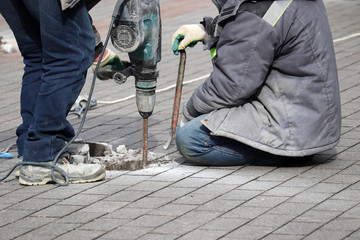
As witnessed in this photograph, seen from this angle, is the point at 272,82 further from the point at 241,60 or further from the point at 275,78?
the point at 241,60

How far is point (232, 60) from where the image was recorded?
4.38 meters

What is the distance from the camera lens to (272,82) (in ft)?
14.6

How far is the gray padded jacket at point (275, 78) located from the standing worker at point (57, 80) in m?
0.75

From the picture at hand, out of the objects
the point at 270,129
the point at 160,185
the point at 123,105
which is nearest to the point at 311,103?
the point at 270,129

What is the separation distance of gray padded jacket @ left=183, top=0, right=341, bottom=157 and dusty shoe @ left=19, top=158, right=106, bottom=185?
0.70 metres

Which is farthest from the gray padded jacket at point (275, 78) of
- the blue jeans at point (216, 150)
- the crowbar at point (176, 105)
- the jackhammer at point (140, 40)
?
the crowbar at point (176, 105)

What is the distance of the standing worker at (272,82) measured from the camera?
170 inches

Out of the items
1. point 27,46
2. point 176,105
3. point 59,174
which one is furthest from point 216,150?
point 27,46

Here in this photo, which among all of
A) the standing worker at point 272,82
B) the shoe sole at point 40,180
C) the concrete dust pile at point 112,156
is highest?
the standing worker at point 272,82

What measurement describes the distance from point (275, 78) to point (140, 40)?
2.59ft

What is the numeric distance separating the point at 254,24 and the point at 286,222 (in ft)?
3.85

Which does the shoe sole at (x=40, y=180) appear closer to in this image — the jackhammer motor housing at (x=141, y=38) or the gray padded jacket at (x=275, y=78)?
the jackhammer motor housing at (x=141, y=38)

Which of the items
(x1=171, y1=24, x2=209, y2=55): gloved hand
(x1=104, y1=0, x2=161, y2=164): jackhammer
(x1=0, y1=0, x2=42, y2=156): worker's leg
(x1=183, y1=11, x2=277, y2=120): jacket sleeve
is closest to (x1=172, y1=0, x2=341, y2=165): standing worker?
(x1=183, y1=11, x2=277, y2=120): jacket sleeve

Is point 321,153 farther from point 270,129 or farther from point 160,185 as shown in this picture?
point 160,185
